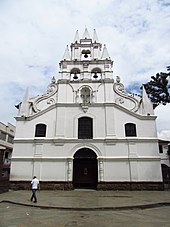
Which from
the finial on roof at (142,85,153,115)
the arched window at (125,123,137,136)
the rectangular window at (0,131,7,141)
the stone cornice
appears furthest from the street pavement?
the rectangular window at (0,131,7,141)

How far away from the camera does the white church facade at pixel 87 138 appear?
16.0 meters

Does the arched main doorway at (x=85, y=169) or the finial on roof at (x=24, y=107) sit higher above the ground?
the finial on roof at (x=24, y=107)

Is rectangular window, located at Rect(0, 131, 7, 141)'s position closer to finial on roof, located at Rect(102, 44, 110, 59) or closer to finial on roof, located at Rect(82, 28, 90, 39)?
finial on roof, located at Rect(82, 28, 90, 39)

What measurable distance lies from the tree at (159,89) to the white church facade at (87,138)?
3.16 ft

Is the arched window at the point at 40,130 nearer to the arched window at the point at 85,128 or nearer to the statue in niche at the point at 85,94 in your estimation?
the arched window at the point at 85,128

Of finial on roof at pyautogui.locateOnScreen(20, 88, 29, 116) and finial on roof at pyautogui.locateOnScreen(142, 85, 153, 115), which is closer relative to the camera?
finial on roof at pyautogui.locateOnScreen(142, 85, 153, 115)

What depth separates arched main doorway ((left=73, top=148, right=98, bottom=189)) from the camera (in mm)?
16828

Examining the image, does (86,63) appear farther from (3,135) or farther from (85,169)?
(3,135)

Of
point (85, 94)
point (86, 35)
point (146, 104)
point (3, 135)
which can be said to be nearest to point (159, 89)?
point (146, 104)

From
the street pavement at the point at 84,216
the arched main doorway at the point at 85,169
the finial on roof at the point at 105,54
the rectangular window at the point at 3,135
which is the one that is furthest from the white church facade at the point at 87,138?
the rectangular window at the point at 3,135

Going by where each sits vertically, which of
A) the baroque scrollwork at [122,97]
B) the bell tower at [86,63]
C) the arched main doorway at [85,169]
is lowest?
the arched main doorway at [85,169]

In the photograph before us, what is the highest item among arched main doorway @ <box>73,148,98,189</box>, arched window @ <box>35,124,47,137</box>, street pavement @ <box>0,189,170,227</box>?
arched window @ <box>35,124,47,137</box>

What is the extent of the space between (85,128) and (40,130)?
4.27 meters

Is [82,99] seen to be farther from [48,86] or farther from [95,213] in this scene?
[95,213]
